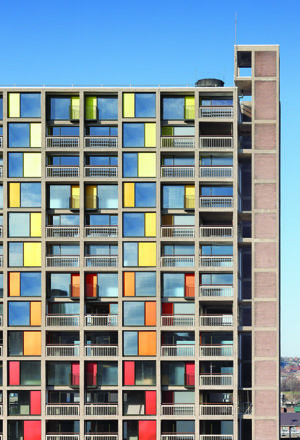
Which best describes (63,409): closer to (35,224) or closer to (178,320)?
(178,320)

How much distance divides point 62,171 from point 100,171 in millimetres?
3808

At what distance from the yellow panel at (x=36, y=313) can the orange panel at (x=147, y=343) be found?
32.7 ft

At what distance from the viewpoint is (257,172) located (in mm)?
74312

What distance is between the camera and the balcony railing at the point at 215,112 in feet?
240

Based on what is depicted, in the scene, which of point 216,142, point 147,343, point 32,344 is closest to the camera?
point 147,343

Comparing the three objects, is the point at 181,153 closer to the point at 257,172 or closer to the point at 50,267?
the point at 257,172

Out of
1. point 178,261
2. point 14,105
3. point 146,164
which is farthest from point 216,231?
point 14,105

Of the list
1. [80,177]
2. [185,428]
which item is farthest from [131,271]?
[185,428]

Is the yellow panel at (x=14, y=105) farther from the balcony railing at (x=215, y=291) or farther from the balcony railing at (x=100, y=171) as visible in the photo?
the balcony railing at (x=215, y=291)

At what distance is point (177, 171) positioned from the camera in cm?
7269

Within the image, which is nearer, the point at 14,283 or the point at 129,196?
the point at 14,283

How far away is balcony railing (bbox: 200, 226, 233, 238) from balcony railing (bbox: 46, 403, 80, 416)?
20578 mm

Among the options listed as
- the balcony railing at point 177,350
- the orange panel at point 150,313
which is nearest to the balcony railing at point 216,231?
the orange panel at point 150,313

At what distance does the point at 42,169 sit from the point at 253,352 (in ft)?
90.6
